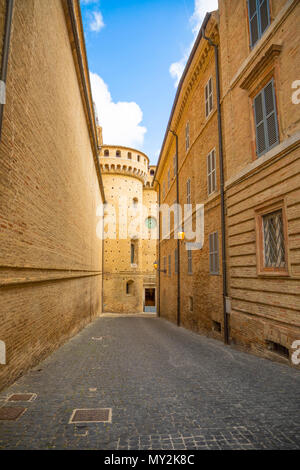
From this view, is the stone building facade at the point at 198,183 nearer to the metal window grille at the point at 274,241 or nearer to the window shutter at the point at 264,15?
the metal window grille at the point at 274,241

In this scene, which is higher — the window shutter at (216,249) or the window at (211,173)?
the window at (211,173)

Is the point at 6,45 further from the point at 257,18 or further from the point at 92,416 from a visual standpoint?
the point at 257,18

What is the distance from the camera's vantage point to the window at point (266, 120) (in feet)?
23.2

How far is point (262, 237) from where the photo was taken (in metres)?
7.47

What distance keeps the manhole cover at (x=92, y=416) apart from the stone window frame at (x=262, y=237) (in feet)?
14.3

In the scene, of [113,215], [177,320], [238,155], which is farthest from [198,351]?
[113,215]

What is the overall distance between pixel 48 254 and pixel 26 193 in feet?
6.98

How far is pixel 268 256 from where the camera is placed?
7.24 m

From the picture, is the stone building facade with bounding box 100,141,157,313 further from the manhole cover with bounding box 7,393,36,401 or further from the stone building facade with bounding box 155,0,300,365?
the manhole cover with bounding box 7,393,36,401

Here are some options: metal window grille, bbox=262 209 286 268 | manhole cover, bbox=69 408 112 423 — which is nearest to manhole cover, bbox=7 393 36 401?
manhole cover, bbox=69 408 112 423

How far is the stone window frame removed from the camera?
6371mm

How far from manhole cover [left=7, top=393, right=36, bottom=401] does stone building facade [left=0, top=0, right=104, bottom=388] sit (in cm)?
28

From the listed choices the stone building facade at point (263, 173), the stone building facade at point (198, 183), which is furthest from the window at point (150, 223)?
the stone building facade at point (263, 173)

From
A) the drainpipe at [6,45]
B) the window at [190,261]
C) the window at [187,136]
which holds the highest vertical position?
the window at [187,136]
